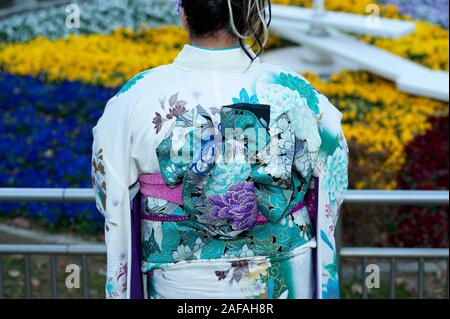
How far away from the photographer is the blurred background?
4332 millimetres

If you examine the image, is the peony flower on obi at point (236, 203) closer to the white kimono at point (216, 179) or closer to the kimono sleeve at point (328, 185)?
the white kimono at point (216, 179)

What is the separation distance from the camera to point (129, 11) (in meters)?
9.82

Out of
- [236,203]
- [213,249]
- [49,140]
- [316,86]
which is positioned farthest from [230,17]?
[316,86]

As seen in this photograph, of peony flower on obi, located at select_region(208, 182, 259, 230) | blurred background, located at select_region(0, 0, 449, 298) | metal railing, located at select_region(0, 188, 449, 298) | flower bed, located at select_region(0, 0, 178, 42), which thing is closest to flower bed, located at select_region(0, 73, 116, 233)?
blurred background, located at select_region(0, 0, 449, 298)

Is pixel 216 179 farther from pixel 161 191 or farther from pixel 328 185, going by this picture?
pixel 328 185

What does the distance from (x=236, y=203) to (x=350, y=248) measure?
4.39ft

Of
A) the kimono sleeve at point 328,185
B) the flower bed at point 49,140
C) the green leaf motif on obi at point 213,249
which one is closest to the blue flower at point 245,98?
the kimono sleeve at point 328,185

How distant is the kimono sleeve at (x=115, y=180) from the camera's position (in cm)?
253

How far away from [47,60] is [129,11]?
2.33 metres

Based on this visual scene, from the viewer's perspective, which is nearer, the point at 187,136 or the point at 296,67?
the point at 187,136

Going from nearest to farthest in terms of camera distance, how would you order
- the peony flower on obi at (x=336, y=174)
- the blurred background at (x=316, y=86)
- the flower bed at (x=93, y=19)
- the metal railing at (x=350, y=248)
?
the peony flower on obi at (x=336, y=174), the metal railing at (x=350, y=248), the blurred background at (x=316, y=86), the flower bed at (x=93, y=19)

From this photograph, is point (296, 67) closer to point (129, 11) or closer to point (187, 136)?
point (129, 11)

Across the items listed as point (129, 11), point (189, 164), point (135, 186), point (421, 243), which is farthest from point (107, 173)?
point (129, 11)

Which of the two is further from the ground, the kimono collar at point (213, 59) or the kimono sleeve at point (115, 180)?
the kimono collar at point (213, 59)
